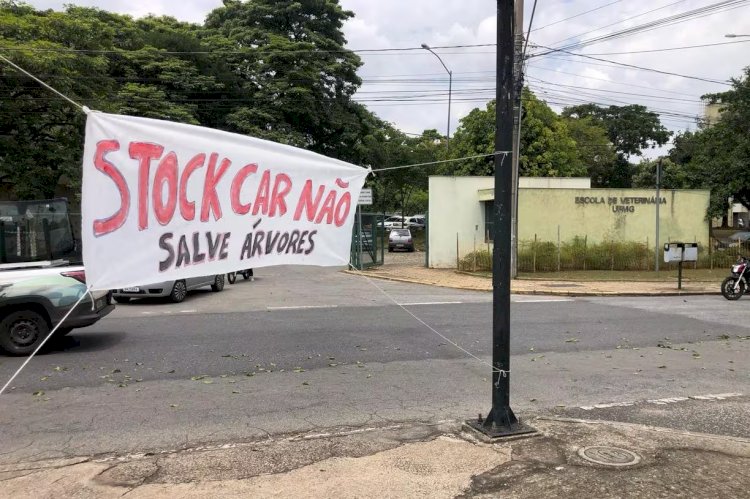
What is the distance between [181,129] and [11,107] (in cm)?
2347

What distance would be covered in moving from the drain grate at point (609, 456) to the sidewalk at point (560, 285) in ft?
42.6

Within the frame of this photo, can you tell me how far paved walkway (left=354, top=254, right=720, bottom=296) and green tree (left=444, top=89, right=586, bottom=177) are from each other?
561 inches

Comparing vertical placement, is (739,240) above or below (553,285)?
above

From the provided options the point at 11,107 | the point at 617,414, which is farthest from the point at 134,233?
the point at 11,107

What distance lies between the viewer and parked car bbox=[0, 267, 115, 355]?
8.11 m

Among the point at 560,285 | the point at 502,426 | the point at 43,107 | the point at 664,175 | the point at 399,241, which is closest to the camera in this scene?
the point at 502,426

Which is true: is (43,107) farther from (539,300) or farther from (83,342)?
(539,300)

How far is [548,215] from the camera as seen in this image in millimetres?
24750

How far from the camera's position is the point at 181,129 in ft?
13.8

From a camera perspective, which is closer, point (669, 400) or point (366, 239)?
point (669, 400)

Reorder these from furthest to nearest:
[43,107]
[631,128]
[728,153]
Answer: [631,128] → [728,153] → [43,107]

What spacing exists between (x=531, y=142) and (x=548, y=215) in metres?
11.4

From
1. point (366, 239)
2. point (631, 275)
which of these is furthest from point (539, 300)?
point (366, 239)

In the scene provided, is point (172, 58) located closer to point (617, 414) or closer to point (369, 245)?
point (369, 245)
